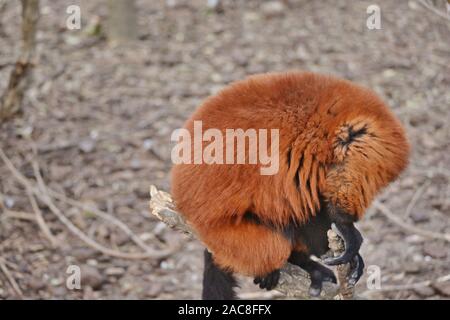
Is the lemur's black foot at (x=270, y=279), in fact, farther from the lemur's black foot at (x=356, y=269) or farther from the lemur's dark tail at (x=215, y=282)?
the lemur's black foot at (x=356, y=269)

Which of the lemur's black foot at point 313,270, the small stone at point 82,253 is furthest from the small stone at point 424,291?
the small stone at point 82,253

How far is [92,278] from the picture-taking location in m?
4.52

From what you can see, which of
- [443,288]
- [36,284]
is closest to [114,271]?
[36,284]

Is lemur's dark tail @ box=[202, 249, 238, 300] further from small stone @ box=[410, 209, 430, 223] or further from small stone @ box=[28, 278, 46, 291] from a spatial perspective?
small stone @ box=[410, 209, 430, 223]

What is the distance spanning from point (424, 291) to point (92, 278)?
6.92 feet

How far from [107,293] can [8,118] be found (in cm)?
181

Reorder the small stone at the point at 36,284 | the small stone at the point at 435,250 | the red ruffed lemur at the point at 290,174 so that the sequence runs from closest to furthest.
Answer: the red ruffed lemur at the point at 290,174 < the small stone at the point at 36,284 < the small stone at the point at 435,250

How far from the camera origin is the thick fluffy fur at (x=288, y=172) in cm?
285

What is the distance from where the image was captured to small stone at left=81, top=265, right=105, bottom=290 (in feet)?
14.8

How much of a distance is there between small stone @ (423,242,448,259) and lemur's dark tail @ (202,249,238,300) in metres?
1.91

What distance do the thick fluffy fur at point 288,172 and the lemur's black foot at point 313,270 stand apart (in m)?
0.31

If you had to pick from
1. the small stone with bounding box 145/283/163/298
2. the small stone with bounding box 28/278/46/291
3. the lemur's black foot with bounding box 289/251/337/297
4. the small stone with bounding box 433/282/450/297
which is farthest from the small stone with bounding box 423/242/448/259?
the small stone with bounding box 28/278/46/291

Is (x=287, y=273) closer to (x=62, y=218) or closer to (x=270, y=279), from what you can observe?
(x=270, y=279)
